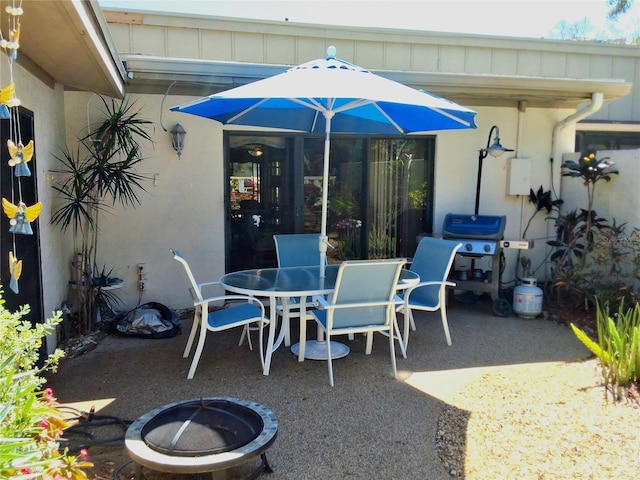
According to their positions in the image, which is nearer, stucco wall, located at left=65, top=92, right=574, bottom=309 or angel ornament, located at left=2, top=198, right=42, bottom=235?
angel ornament, located at left=2, top=198, right=42, bottom=235

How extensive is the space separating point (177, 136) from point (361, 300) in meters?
2.89

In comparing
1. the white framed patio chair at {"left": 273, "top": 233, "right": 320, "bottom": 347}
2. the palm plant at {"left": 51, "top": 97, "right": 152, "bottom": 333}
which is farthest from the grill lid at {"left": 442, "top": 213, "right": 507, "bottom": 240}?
the palm plant at {"left": 51, "top": 97, "right": 152, "bottom": 333}

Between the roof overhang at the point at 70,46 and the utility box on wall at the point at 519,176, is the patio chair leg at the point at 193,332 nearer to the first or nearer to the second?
the roof overhang at the point at 70,46

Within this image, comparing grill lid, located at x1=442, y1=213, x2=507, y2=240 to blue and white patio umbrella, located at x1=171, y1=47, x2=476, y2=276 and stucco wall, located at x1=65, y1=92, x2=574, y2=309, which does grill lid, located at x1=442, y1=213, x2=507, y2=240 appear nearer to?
blue and white patio umbrella, located at x1=171, y1=47, x2=476, y2=276

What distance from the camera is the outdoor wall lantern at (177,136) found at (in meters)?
5.39

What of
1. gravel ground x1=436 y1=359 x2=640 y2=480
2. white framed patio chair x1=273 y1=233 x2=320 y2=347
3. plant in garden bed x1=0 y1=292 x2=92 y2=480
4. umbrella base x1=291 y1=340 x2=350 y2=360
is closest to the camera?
plant in garden bed x1=0 y1=292 x2=92 y2=480

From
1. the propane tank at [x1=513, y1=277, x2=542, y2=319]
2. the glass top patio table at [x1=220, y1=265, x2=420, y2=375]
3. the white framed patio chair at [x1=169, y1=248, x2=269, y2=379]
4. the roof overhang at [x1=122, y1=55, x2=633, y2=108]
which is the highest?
the roof overhang at [x1=122, y1=55, x2=633, y2=108]

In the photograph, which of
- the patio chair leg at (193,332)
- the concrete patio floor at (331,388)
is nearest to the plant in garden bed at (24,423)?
the concrete patio floor at (331,388)

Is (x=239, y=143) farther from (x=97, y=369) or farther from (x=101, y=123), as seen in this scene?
(x=97, y=369)

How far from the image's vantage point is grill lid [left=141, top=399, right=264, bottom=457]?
2193mm

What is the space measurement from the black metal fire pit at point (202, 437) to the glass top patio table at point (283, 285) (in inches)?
46.8

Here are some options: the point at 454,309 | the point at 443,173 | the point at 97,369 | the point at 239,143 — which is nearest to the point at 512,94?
the point at 443,173

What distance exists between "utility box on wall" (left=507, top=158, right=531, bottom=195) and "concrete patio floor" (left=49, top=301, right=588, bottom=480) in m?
1.93

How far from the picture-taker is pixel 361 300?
377cm
